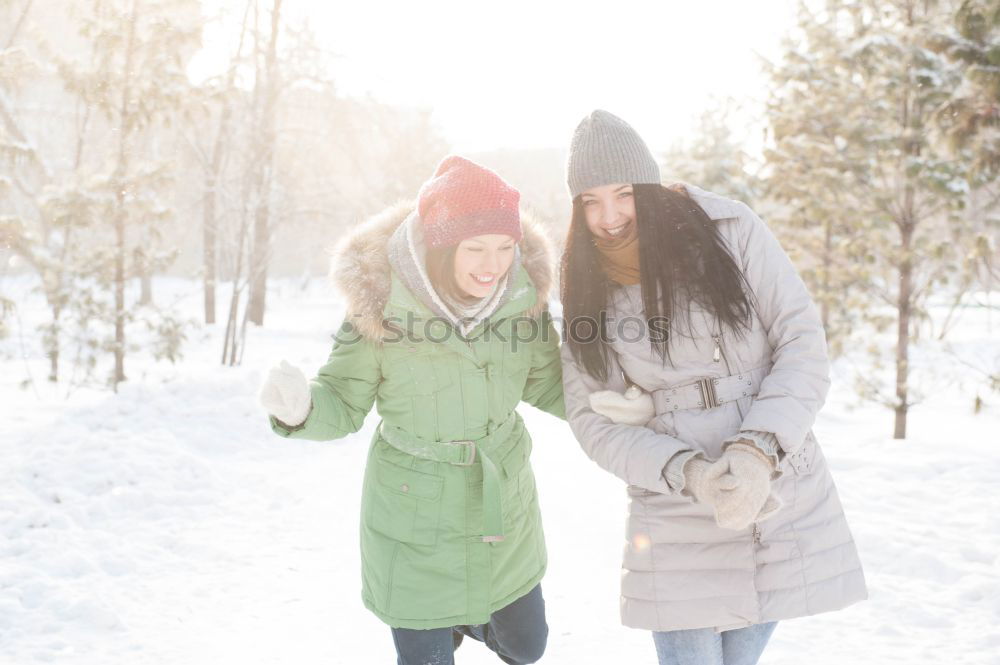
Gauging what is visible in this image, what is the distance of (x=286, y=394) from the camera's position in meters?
2.27

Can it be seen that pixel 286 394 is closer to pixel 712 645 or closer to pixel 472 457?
pixel 472 457

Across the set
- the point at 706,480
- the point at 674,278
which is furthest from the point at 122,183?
the point at 706,480

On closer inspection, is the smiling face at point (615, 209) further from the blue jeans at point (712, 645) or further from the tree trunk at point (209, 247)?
the tree trunk at point (209, 247)

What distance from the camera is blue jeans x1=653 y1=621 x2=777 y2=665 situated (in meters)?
2.06

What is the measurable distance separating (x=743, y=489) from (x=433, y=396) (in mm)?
1064

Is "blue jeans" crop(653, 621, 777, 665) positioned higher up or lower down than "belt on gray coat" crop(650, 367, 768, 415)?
lower down

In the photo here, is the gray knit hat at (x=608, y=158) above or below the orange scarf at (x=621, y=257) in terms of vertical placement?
above

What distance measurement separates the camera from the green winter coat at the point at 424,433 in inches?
93.8

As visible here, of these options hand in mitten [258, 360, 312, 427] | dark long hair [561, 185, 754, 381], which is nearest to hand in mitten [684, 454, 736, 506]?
dark long hair [561, 185, 754, 381]

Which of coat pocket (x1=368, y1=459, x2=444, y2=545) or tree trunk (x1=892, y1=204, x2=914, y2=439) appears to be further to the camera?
tree trunk (x1=892, y1=204, x2=914, y2=439)

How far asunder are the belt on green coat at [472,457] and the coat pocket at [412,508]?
7 cm

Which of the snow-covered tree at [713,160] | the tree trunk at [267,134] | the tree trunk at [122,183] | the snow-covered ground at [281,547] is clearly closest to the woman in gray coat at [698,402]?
the snow-covered ground at [281,547]

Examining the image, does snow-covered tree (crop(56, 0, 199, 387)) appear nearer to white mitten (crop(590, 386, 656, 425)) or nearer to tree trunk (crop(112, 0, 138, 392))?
tree trunk (crop(112, 0, 138, 392))

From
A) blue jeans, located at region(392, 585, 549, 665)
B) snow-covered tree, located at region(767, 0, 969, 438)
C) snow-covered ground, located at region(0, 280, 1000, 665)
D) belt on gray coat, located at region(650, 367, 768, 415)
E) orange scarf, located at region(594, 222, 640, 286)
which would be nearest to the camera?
belt on gray coat, located at region(650, 367, 768, 415)
